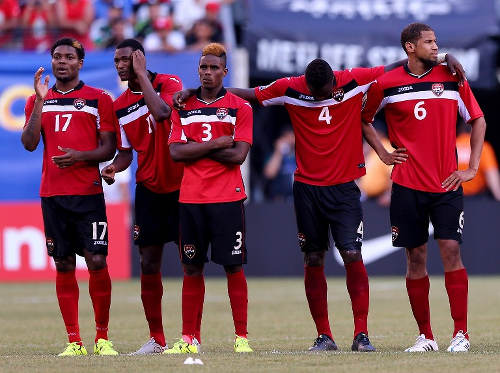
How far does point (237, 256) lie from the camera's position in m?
9.42

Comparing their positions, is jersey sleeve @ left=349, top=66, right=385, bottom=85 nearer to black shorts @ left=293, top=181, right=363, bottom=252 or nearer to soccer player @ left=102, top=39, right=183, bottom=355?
black shorts @ left=293, top=181, right=363, bottom=252

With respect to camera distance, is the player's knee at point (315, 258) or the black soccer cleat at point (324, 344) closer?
the black soccer cleat at point (324, 344)

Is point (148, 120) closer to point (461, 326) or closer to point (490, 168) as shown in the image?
point (461, 326)

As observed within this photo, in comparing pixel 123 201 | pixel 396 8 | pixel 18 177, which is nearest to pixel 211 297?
pixel 123 201

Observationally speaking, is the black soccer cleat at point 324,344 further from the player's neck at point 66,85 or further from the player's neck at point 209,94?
the player's neck at point 66,85

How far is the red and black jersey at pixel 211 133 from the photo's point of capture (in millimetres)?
9438

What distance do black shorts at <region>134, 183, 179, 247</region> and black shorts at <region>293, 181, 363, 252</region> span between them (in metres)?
1.01

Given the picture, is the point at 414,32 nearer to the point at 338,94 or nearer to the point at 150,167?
the point at 338,94

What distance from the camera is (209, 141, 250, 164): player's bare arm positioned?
9398mm

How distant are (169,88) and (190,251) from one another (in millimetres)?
1389

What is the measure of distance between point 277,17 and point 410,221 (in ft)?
35.5

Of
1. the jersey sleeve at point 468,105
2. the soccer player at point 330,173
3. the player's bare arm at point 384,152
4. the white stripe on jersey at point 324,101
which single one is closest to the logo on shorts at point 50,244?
the soccer player at point 330,173

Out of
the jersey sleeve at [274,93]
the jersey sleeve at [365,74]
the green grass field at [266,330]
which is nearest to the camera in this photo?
the green grass field at [266,330]

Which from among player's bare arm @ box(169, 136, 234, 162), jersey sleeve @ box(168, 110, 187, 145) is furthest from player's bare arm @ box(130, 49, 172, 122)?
player's bare arm @ box(169, 136, 234, 162)
